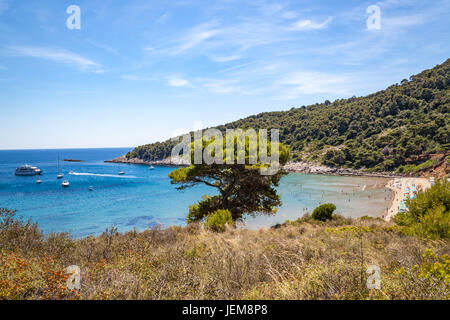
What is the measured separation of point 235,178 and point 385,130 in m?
73.6

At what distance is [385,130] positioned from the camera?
7094 centimetres

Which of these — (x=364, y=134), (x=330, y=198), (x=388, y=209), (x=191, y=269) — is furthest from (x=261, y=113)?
(x=191, y=269)

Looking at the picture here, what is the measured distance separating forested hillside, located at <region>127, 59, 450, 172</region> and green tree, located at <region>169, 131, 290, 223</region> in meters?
54.1

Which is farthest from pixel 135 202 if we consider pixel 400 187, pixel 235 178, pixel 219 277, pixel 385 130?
pixel 385 130

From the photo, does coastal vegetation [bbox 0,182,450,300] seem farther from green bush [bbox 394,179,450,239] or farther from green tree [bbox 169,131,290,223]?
green tree [bbox 169,131,290,223]

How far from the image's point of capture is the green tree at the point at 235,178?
13.6 meters

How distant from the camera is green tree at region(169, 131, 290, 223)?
44.7 ft

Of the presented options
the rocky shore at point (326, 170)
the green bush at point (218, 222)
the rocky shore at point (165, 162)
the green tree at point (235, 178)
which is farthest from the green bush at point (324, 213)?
the rocky shore at point (165, 162)

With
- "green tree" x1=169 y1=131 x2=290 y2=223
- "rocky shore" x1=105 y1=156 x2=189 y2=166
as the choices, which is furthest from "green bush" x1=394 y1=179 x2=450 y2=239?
"rocky shore" x1=105 y1=156 x2=189 y2=166

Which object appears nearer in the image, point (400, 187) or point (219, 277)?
point (219, 277)

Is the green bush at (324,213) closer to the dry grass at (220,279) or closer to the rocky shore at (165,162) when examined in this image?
the dry grass at (220,279)

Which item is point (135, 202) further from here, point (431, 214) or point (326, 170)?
point (326, 170)

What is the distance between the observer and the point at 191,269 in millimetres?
3633
